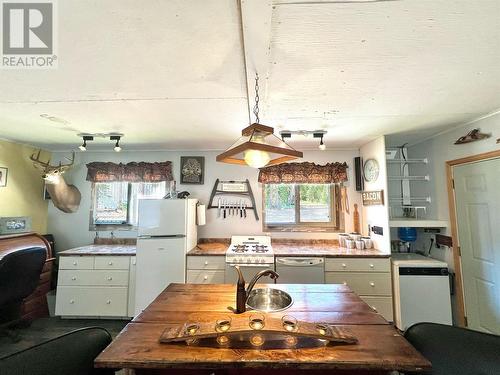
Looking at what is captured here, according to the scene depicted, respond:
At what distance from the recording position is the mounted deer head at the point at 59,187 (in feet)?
10.7

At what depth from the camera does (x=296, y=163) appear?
11.9 ft

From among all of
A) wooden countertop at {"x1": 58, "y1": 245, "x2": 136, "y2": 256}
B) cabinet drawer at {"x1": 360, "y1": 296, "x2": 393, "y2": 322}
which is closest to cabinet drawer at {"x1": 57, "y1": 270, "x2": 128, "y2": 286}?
wooden countertop at {"x1": 58, "y1": 245, "x2": 136, "y2": 256}

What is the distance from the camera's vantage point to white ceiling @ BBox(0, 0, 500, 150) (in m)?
1.04

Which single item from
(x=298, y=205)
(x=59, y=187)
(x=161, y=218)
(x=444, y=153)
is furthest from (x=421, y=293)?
(x=59, y=187)

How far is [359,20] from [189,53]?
2.95ft

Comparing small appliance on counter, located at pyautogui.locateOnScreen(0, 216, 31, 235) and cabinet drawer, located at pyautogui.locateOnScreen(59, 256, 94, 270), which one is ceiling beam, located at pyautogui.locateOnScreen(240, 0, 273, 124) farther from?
small appliance on counter, located at pyautogui.locateOnScreen(0, 216, 31, 235)

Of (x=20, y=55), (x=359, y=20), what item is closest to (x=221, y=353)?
(x=359, y=20)

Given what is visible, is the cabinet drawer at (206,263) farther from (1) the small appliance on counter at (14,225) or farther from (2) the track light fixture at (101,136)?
(1) the small appliance on counter at (14,225)

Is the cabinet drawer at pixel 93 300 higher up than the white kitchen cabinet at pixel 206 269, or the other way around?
Answer: the white kitchen cabinet at pixel 206 269

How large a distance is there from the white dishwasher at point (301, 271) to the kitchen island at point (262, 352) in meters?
1.29

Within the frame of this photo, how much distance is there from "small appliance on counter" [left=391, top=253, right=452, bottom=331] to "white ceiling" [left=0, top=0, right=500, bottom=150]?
1688 mm

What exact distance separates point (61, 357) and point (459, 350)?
6.13 feet

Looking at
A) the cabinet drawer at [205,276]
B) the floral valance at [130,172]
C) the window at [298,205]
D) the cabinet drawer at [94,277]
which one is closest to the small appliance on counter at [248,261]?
the cabinet drawer at [205,276]

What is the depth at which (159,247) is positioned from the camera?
9.58 feet
